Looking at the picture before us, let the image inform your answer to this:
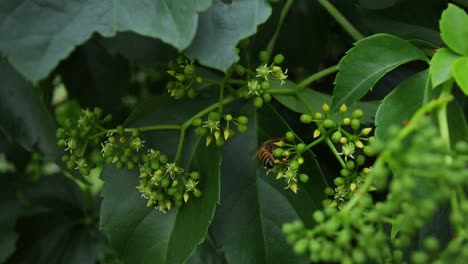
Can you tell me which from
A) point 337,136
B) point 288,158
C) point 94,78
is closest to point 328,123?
point 337,136

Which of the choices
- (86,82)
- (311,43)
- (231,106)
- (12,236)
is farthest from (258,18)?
(12,236)

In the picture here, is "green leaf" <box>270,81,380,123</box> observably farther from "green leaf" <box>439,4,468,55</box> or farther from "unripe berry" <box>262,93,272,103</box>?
"green leaf" <box>439,4,468,55</box>

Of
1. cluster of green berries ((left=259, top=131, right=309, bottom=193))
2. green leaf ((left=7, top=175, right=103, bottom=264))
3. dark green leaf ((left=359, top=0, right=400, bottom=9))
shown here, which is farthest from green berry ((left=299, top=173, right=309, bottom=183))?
green leaf ((left=7, top=175, right=103, bottom=264))

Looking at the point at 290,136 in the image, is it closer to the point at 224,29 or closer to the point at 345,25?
the point at 224,29

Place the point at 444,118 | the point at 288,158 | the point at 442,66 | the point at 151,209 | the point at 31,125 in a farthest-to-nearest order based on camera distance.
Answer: the point at 31,125 < the point at 151,209 < the point at 288,158 < the point at 442,66 < the point at 444,118

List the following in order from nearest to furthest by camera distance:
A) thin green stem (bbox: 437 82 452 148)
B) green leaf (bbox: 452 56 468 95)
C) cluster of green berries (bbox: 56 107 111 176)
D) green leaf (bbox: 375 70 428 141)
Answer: thin green stem (bbox: 437 82 452 148), green leaf (bbox: 452 56 468 95), green leaf (bbox: 375 70 428 141), cluster of green berries (bbox: 56 107 111 176)

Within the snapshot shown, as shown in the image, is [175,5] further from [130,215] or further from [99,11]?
[130,215]

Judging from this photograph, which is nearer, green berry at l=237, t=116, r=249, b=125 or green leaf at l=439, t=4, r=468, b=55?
green leaf at l=439, t=4, r=468, b=55

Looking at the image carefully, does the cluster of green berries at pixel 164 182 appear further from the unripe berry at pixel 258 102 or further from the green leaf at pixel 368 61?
the green leaf at pixel 368 61
